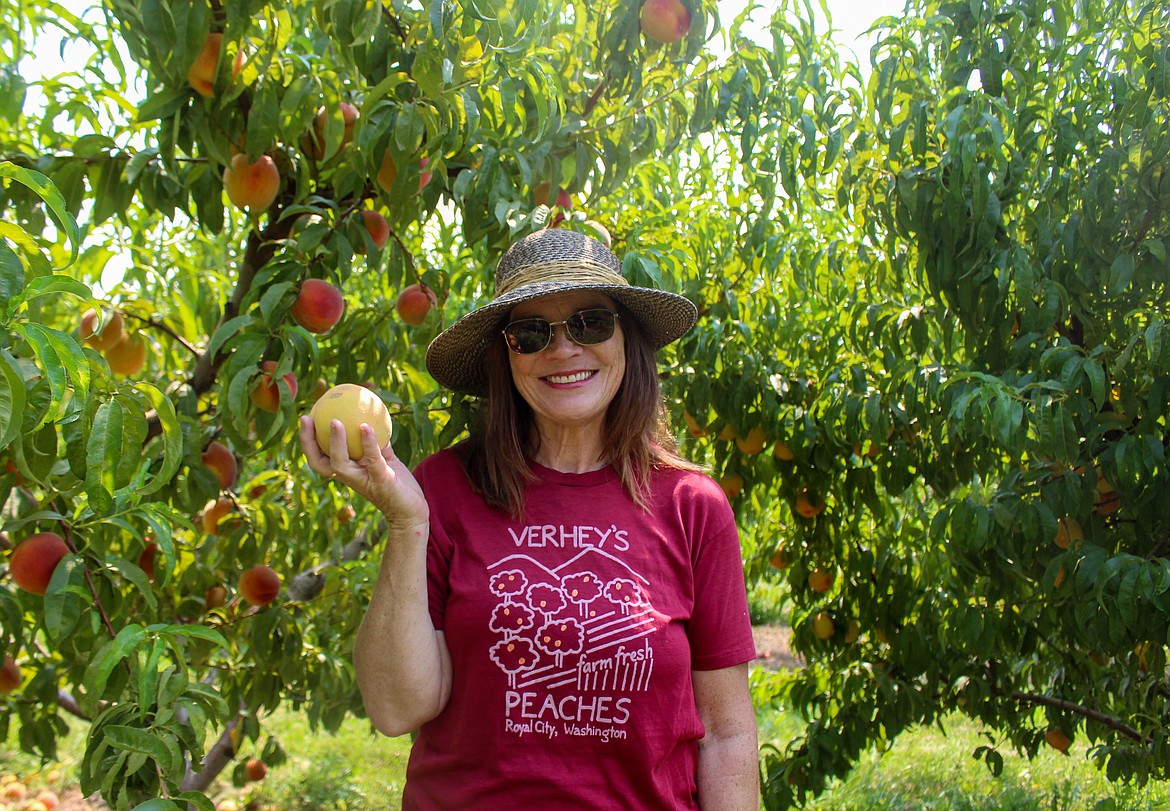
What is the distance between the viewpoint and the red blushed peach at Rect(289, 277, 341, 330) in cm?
198

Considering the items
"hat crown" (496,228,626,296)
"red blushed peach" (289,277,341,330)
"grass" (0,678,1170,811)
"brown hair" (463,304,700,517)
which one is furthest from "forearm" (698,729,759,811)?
"grass" (0,678,1170,811)

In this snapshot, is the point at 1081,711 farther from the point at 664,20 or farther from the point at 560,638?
the point at 664,20

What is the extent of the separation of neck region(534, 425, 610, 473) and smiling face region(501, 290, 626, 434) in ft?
0.04

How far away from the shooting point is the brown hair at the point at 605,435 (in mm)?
1591

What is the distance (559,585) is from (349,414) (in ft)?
1.30

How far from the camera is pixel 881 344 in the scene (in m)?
2.72

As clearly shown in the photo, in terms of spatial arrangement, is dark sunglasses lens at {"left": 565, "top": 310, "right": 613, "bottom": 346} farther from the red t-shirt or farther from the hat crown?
the red t-shirt

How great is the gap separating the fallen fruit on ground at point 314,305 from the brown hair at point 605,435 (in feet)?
1.43

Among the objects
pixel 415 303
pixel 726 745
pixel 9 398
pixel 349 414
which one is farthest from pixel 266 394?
pixel 726 745

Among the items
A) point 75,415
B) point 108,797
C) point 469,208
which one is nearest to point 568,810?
point 108,797

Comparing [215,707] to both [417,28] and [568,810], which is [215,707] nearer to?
[568,810]

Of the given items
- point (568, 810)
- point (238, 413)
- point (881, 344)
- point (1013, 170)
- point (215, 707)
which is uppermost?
point (1013, 170)

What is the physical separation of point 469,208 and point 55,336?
3.40 feet

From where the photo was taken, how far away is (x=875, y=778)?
450 centimetres
